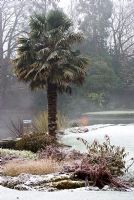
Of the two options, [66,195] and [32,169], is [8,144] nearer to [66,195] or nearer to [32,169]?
[32,169]

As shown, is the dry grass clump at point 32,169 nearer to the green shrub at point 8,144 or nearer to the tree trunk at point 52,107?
the green shrub at point 8,144

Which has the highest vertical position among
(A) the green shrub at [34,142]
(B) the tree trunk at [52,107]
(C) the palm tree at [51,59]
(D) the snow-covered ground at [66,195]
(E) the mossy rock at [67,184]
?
(C) the palm tree at [51,59]

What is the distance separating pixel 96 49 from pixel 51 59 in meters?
33.4

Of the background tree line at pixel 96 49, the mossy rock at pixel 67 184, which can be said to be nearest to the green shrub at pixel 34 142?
the mossy rock at pixel 67 184

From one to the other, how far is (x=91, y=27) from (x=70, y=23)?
114 feet

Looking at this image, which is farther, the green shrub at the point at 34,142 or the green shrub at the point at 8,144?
the green shrub at the point at 8,144

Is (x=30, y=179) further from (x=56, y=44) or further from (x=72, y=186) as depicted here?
(x=56, y=44)

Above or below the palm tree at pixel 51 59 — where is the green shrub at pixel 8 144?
below

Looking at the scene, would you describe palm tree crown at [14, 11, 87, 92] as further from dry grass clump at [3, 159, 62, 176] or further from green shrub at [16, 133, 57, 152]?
dry grass clump at [3, 159, 62, 176]

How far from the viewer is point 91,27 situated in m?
54.8

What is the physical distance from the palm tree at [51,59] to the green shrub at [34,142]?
331cm

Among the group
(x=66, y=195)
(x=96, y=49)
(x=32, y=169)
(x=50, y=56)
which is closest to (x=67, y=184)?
(x=66, y=195)

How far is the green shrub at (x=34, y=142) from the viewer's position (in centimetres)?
1598

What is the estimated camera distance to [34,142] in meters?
16.1
